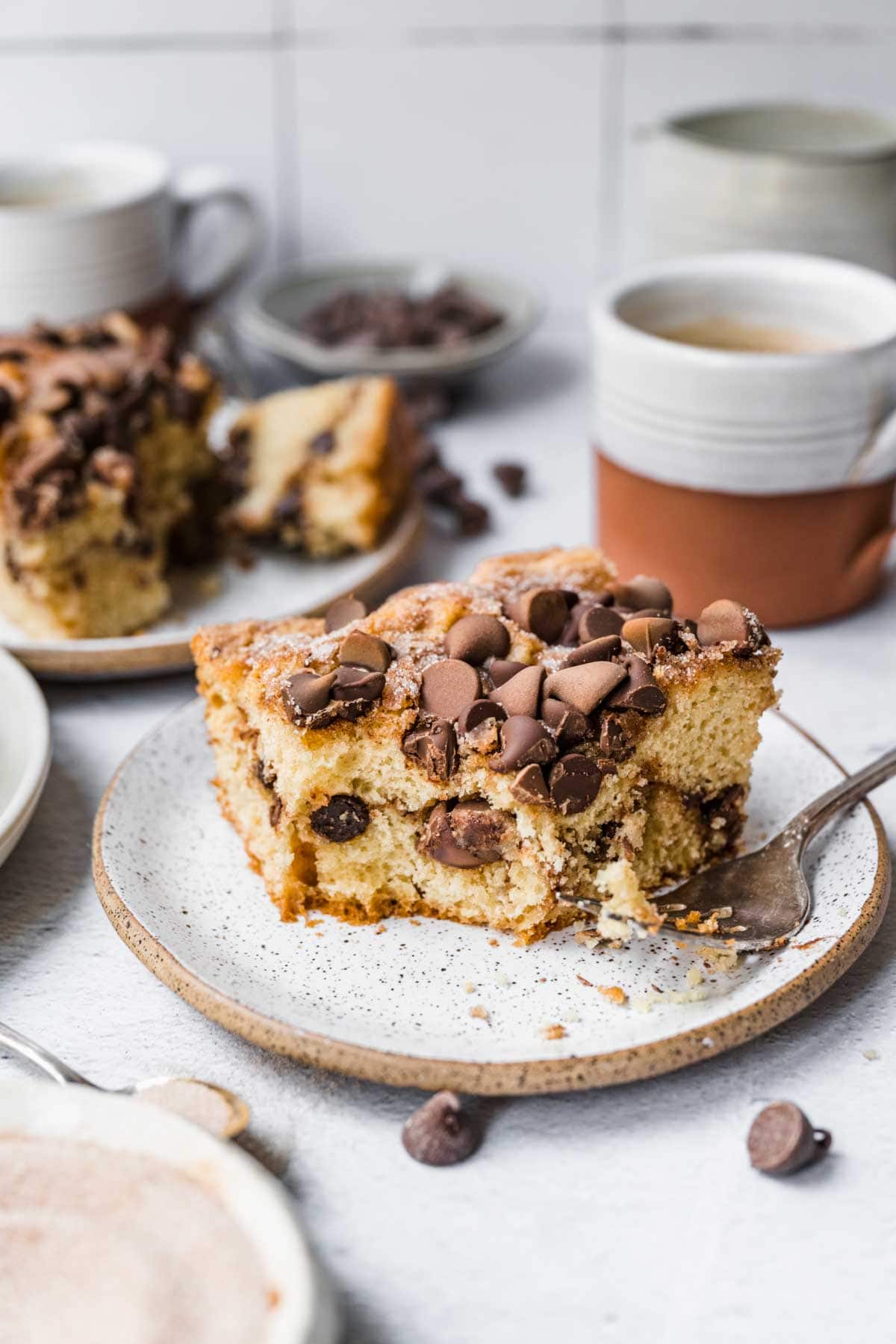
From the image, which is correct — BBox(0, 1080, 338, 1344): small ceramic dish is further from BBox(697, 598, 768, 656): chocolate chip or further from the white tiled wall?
the white tiled wall

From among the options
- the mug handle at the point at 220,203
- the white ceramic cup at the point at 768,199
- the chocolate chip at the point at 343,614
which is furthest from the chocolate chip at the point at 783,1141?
the mug handle at the point at 220,203

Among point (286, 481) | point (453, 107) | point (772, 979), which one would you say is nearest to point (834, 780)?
point (772, 979)

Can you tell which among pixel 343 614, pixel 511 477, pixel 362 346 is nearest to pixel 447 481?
pixel 511 477

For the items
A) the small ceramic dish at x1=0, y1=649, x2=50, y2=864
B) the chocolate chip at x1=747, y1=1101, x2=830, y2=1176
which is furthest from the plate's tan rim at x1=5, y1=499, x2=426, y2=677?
the chocolate chip at x1=747, y1=1101, x2=830, y2=1176

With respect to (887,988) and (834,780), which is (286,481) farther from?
(887,988)

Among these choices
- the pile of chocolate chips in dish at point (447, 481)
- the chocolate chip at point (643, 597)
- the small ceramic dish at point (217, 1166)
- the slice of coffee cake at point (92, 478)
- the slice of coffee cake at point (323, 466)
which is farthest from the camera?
the pile of chocolate chips in dish at point (447, 481)

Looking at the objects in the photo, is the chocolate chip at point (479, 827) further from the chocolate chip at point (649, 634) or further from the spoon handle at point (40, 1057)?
the spoon handle at point (40, 1057)
